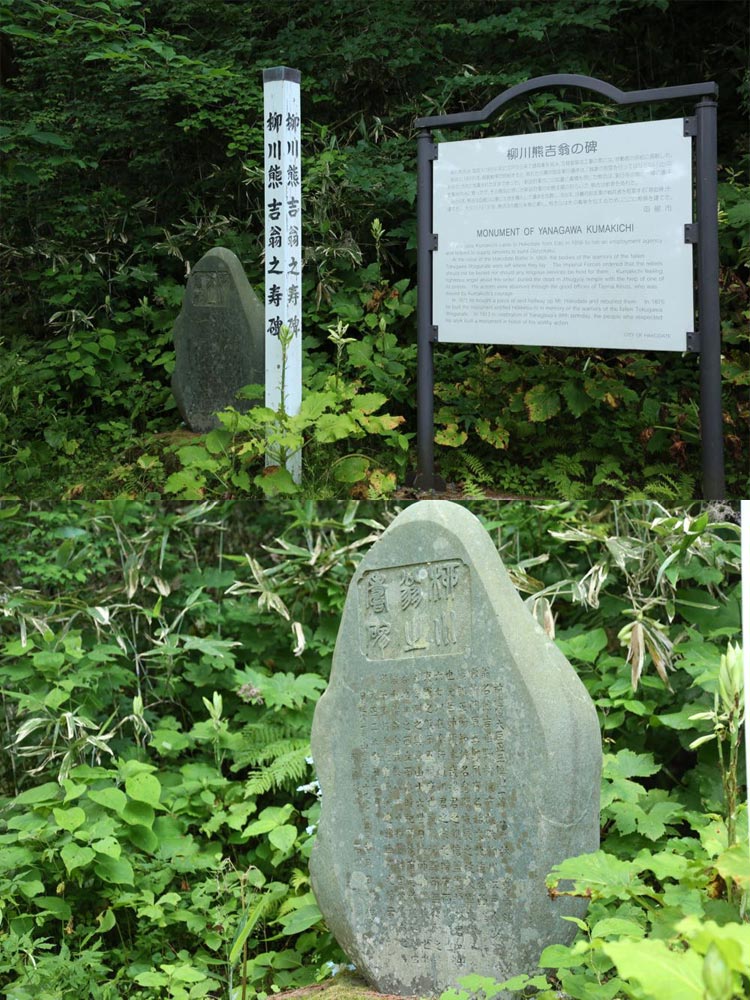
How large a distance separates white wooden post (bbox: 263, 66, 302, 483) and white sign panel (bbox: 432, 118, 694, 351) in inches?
29.6

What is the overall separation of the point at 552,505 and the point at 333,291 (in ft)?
9.38

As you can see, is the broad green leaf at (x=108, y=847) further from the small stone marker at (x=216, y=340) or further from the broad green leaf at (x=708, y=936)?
the small stone marker at (x=216, y=340)

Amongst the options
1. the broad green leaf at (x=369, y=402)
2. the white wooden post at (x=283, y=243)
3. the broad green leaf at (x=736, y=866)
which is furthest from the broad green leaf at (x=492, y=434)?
the broad green leaf at (x=736, y=866)

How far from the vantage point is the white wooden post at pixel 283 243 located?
513cm

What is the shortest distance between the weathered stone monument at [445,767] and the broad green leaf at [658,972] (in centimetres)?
140

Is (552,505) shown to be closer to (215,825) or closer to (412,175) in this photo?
(215,825)

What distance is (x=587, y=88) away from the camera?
5.04 meters

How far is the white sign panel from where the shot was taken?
15.3 ft

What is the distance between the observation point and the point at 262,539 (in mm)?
5441

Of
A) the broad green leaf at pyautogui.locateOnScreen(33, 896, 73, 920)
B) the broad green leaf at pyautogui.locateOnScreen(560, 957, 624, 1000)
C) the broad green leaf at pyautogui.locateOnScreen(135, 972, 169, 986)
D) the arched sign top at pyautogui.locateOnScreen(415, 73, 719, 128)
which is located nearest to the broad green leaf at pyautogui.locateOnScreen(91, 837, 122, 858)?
the broad green leaf at pyautogui.locateOnScreen(33, 896, 73, 920)

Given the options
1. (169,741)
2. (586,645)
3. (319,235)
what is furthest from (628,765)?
(319,235)

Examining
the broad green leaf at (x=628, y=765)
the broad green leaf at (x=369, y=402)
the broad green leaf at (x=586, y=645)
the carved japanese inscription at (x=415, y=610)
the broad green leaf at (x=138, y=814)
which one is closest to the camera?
the carved japanese inscription at (x=415, y=610)

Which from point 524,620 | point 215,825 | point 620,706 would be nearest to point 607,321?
point 620,706

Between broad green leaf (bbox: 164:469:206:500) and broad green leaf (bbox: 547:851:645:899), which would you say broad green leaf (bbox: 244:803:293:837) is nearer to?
broad green leaf (bbox: 547:851:645:899)
